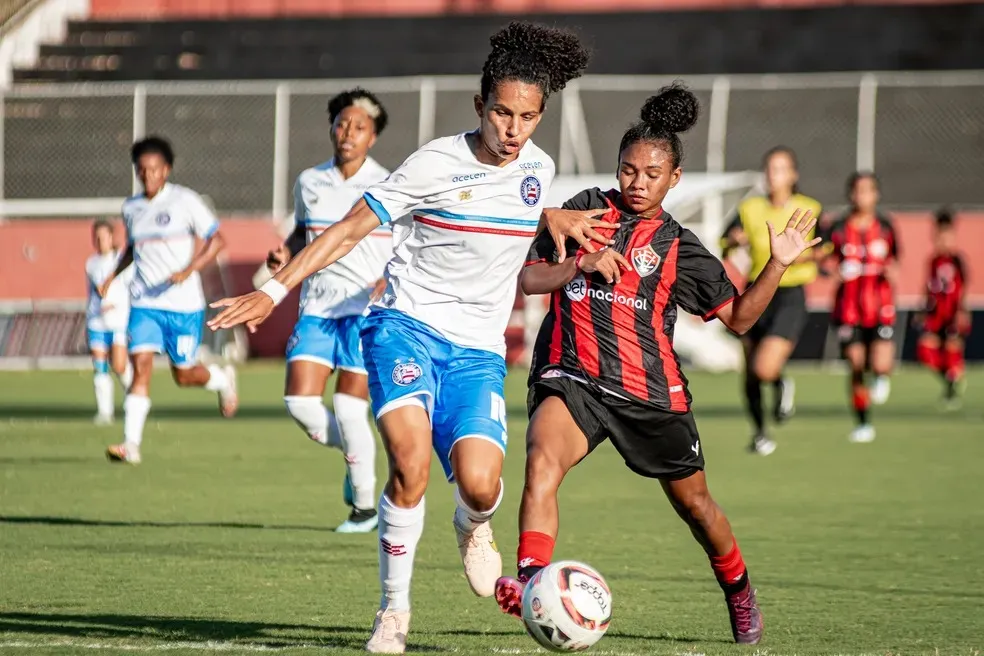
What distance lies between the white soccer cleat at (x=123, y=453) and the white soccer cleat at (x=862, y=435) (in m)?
6.33

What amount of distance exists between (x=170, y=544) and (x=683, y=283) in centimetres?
335

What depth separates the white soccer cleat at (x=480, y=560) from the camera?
19.8ft

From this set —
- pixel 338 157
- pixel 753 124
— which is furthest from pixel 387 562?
pixel 753 124

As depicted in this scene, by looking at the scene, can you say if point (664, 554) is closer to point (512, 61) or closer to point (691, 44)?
point (512, 61)

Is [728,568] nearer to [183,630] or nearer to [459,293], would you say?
[459,293]

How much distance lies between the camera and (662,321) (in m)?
6.14

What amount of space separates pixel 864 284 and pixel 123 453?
6.88 metres

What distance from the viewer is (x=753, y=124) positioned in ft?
90.2

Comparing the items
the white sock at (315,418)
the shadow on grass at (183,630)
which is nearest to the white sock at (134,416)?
the white sock at (315,418)

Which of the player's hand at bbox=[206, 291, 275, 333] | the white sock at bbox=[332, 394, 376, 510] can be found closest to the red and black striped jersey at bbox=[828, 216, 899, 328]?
the white sock at bbox=[332, 394, 376, 510]

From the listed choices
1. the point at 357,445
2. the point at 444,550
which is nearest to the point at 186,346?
the point at 357,445

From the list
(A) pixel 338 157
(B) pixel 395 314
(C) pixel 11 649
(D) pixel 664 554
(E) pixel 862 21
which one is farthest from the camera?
(E) pixel 862 21

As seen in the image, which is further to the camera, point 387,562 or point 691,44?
point 691,44

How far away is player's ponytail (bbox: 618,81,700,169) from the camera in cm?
607
